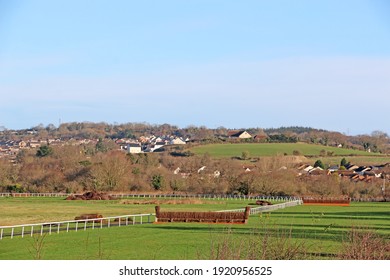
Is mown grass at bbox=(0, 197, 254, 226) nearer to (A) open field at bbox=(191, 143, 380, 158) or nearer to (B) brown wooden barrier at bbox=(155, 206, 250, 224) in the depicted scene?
(B) brown wooden barrier at bbox=(155, 206, 250, 224)

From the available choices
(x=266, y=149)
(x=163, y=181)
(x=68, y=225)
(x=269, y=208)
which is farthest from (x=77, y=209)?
(x=266, y=149)

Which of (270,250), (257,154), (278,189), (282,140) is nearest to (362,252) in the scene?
(270,250)

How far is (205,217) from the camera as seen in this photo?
38.3m

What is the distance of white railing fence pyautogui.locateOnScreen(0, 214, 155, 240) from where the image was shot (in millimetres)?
28109

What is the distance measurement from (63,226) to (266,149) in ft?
315

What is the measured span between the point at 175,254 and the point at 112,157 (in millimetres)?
65875

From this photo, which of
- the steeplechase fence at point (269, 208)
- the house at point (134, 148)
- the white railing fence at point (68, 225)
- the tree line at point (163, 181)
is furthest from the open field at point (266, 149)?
the white railing fence at point (68, 225)

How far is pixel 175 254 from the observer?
20.9 m

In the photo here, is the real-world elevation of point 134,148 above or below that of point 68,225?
below

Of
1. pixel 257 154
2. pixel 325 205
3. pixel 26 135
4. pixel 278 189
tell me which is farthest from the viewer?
pixel 26 135

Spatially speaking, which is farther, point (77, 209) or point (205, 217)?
point (77, 209)

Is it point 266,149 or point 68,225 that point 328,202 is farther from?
point 266,149

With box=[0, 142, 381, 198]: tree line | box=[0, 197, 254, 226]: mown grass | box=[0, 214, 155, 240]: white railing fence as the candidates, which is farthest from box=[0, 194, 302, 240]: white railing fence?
box=[0, 142, 381, 198]: tree line

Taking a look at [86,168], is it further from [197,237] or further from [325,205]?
[197,237]
